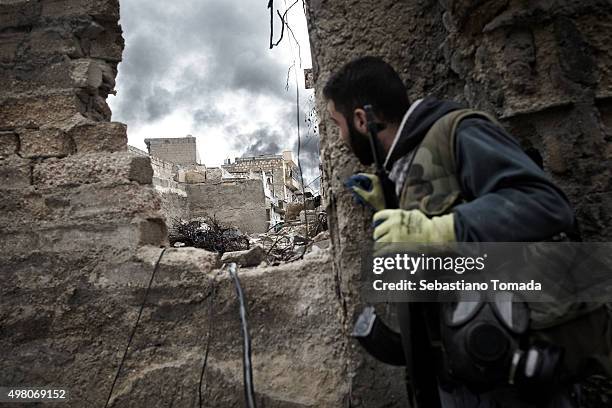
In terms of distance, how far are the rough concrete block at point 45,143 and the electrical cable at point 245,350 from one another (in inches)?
44.5

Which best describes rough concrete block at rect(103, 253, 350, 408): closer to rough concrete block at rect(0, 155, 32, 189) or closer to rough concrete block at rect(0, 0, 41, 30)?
rough concrete block at rect(0, 155, 32, 189)

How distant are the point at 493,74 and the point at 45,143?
2.24m

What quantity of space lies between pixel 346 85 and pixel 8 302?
2.03 metres

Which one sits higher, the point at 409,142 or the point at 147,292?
the point at 409,142

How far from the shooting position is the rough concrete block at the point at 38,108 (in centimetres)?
238

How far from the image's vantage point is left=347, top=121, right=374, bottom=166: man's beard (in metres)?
1.34

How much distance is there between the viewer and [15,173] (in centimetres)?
232

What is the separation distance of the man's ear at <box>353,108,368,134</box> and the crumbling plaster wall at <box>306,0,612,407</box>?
0.52 metres

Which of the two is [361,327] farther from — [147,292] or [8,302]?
[8,302]

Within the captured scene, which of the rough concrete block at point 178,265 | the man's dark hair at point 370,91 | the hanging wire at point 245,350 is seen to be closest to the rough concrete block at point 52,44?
the rough concrete block at point 178,265

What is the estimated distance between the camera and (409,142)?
123 centimetres

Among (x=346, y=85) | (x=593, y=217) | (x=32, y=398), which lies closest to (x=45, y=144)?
(x=32, y=398)

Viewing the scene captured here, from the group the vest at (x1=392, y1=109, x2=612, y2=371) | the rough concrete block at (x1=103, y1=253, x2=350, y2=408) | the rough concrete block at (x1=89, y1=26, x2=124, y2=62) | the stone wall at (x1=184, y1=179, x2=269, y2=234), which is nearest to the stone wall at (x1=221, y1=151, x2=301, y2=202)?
the stone wall at (x1=184, y1=179, x2=269, y2=234)

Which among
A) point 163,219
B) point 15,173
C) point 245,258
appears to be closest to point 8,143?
point 15,173
